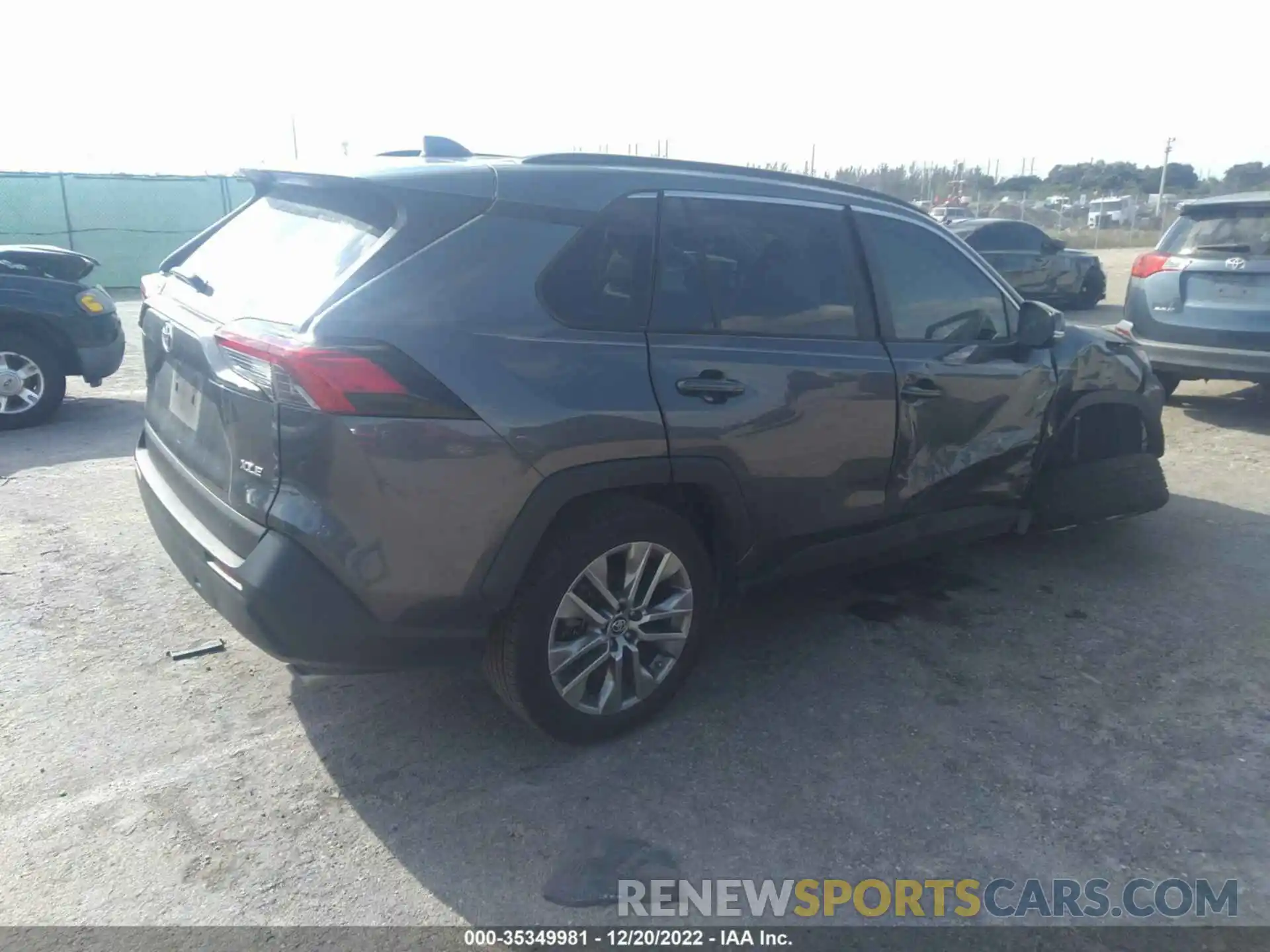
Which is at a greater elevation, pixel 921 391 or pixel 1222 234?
pixel 1222 234

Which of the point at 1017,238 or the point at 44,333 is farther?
the point at 1017,238

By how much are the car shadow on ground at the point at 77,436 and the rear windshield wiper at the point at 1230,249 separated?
319 inches

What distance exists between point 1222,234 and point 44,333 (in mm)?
9243

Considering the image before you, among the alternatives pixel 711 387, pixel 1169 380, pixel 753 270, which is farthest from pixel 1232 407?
pixel 711 387

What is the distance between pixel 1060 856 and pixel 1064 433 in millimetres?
2793

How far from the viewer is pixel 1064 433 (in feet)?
16.8

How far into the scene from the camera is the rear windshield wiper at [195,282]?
11.1 feet

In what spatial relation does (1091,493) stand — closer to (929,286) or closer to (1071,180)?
(929,286)

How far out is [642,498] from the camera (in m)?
3.39

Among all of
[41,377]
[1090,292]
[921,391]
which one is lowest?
[1090,292]

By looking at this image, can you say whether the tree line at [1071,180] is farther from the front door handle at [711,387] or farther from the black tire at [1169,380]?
the front door handle at [711,387]

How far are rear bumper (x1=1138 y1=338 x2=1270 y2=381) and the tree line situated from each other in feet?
100

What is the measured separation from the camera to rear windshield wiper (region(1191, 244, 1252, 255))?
748cm

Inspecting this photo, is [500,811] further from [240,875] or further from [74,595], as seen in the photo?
[74,595]
